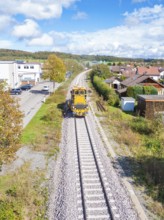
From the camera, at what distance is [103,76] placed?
7694 cm

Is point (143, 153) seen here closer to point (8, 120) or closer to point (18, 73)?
point (8, 120)

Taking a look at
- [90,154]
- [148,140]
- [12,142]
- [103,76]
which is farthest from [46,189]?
[103,76]

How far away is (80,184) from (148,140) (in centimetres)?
990

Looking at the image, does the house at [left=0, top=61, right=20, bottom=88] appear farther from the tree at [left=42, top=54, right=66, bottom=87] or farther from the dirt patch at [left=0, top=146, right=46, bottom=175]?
the dirt patch at [left=0, top=146, right=46, bottom=175]

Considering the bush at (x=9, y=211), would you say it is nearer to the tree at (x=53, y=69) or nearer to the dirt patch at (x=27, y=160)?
the dirt patch at (x=27, y=160)

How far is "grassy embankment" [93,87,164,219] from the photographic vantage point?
41.1 feet

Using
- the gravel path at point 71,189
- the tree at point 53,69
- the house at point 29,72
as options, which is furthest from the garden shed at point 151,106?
the house at point 29,72

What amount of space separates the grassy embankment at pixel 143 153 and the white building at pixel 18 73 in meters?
27.9

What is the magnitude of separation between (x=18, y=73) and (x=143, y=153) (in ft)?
187

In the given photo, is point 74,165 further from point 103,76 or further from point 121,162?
point 103,76

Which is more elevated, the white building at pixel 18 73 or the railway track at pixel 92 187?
the white building at pixel 18 73

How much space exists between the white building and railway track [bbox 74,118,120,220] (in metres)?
32.0

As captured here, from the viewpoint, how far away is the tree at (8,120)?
1192cm

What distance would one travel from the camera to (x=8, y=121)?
40.6ft
